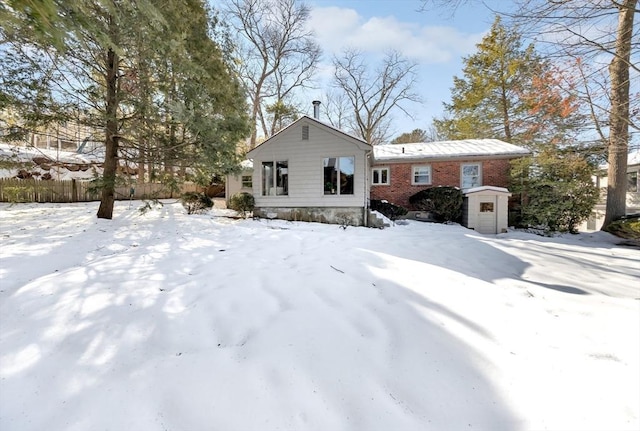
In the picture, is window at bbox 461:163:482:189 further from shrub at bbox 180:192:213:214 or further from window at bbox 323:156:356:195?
shrub at bbox 180:192:213:214

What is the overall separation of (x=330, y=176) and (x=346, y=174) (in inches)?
25.9

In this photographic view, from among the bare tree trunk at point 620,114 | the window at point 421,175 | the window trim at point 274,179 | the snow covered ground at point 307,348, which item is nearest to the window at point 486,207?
the window at point 421,175

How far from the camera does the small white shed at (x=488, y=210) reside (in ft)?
38.1

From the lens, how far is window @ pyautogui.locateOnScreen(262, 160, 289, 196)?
1187cm

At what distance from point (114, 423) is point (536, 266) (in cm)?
658

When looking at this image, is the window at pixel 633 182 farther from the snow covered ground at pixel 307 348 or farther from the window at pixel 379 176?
the snow covered ground at pixel 307 348

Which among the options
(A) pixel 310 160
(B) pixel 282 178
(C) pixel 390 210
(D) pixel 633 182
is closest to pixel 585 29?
(C) pixel 390 210

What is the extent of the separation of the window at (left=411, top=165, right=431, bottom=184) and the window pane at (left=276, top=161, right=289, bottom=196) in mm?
6583

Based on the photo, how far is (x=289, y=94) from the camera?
24.7 metres

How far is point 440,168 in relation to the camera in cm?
1398

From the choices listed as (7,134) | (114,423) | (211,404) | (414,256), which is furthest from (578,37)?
(7,134)

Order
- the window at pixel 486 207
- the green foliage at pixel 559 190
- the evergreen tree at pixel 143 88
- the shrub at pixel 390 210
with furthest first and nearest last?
the shrub at pixel 390 210, the window at pixel 486 207, the green foliage at pixel 559 190, the evergreen tree at pixel 143 88

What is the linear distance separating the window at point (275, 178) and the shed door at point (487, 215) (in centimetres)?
814

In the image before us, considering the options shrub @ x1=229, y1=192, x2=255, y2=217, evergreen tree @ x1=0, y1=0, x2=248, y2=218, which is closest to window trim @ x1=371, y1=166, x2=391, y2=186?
shrub @ x1=229, y1=192, x2=255, y2=217
